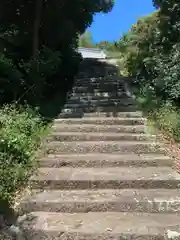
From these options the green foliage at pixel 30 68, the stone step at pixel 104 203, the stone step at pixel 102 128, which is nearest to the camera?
the stone step at pixel 104 203

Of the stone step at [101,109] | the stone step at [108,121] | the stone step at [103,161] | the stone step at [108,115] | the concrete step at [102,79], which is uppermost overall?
the concrete step at [102,79]

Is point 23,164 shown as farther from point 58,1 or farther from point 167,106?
point 58,1

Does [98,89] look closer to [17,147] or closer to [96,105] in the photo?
[96,105]

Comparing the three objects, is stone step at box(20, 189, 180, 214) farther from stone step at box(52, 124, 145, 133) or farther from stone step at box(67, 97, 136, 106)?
stone step at box(67, 97, 136, 106)

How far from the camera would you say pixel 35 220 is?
13.9 feet

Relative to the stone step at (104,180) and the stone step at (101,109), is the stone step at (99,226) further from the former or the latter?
the stone step at (101,109)

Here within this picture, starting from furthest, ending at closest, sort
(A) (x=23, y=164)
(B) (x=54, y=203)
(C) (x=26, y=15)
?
(C) (x=26, y=15) → (A) (x=23, y=164) → (B) (x=54, y=203)

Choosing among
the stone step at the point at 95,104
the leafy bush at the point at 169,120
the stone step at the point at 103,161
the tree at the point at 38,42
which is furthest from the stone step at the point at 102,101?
the stone step at the point at 103,161

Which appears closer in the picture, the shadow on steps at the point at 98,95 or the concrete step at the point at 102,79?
the shadow on steps at the point at 98,95

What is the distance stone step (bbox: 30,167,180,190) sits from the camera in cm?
498

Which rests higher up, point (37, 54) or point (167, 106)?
point (37, 54)

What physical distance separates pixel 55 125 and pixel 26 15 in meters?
4.38

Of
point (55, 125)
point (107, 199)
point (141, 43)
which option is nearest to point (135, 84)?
point (141, 43)

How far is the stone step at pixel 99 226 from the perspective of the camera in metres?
3.86
